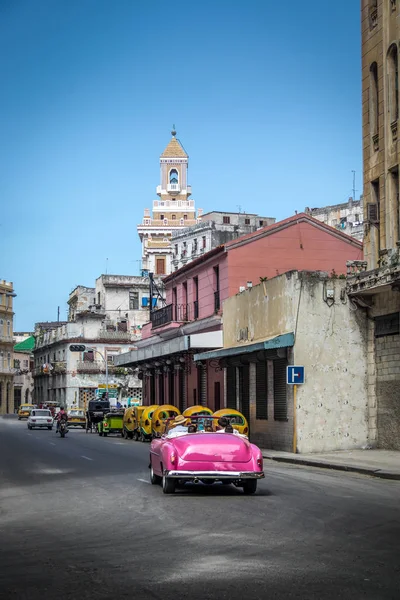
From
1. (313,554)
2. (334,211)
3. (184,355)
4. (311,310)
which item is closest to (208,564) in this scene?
(313,554)

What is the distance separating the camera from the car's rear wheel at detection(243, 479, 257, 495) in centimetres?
1731

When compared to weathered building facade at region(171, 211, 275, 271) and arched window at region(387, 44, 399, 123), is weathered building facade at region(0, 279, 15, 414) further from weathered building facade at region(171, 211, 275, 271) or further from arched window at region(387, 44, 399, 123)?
arched window at region(387, 44, 399, 123)

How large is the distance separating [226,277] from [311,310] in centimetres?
1394

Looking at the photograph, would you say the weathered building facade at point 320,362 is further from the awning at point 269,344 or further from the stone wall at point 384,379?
the stone wall at point 384,379

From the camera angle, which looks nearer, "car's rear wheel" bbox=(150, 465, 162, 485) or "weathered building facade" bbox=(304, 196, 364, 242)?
"car's rear wheel" bbox=(150, 465, 162, 485)

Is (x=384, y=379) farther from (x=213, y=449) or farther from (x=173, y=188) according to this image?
(x=173, y=188)

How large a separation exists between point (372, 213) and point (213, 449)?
54.9 feet

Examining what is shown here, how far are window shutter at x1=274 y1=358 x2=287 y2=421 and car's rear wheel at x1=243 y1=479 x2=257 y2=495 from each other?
1596cm

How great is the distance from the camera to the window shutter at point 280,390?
1332 inches

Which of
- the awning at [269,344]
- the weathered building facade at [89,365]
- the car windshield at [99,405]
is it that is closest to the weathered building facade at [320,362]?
the awning at [269,344]

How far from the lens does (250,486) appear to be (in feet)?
57.0

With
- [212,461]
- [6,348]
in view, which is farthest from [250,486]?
[6,348]

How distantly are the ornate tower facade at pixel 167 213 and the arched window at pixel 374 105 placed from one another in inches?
4252

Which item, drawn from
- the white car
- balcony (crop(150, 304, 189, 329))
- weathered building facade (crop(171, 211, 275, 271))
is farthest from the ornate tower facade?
balcony (crop(150, 304, 189, 329))
